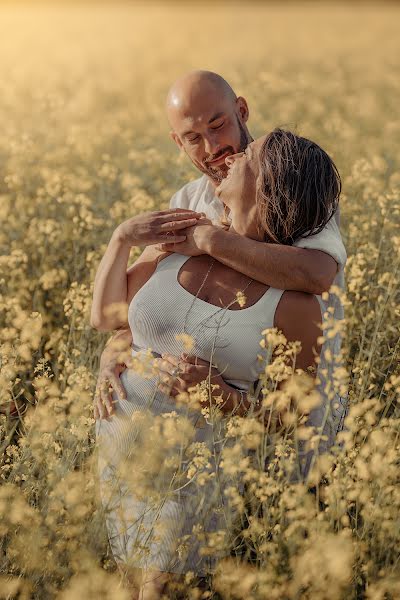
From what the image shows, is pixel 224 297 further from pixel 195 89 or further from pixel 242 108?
pixel 242 108

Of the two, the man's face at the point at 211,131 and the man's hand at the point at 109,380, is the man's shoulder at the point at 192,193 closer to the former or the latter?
the man's face at the point at 211,131

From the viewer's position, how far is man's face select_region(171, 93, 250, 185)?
3455 millimetres

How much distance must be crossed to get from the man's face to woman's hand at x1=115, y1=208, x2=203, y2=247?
615mm

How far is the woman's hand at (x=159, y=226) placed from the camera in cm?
289

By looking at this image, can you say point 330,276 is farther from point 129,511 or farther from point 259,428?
point 129,511

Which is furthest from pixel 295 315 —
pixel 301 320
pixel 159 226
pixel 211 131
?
pixel 211 131

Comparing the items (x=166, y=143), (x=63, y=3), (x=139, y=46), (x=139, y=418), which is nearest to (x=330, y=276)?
(x=139, y=418)

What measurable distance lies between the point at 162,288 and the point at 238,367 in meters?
0.40

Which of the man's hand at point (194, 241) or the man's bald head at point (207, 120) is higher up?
the man's bald head at point (207, 120)

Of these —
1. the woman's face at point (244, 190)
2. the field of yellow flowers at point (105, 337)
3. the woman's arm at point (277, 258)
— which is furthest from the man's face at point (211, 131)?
the woman's arm at point (277, 258)

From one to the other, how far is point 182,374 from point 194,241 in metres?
0.49

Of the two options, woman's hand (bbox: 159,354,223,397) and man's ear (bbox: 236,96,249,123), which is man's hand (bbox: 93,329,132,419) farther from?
man's ear (bbox: 236,96,249,123)

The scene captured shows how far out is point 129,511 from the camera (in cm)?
282

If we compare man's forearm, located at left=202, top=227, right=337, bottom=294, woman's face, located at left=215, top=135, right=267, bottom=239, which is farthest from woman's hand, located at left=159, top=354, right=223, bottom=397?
woman's face, located at left=215, top=135, right=267, bottom=239
